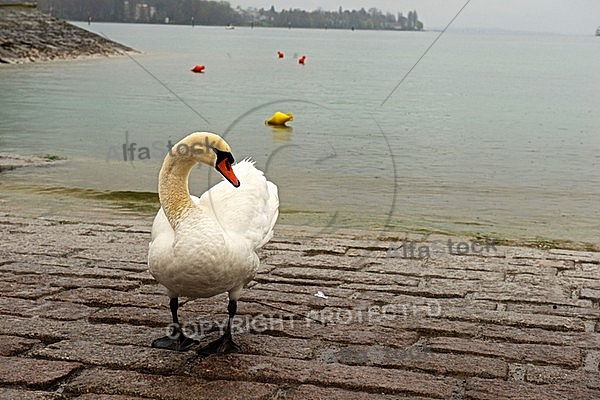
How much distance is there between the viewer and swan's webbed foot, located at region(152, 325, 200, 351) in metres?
3.44

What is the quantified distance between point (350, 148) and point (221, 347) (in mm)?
8917

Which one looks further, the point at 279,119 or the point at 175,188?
the point at 279,119

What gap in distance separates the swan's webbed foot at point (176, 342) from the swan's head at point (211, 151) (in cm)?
65

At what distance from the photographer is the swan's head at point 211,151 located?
343 cm

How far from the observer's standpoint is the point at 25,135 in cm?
1286

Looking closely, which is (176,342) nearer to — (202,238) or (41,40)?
(202,238)

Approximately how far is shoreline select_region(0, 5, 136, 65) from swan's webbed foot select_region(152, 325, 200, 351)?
Answer: 1186 inches

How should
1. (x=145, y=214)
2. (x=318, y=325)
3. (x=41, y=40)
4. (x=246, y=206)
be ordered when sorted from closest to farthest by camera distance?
(x=246, y=206) < (x=318, y=325) < (x=145, y=214) < (x=41, y=40)

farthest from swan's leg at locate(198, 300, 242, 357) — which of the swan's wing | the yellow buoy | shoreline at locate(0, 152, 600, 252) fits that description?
the yellow buoy

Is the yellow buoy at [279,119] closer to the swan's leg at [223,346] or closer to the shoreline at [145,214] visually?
the shoreline at [145,214]

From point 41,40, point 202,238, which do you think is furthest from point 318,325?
point 41,40

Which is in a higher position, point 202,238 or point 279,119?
point 202,238

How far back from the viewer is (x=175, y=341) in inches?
136

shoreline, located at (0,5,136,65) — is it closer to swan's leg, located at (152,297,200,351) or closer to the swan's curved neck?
the swan's curved neck
